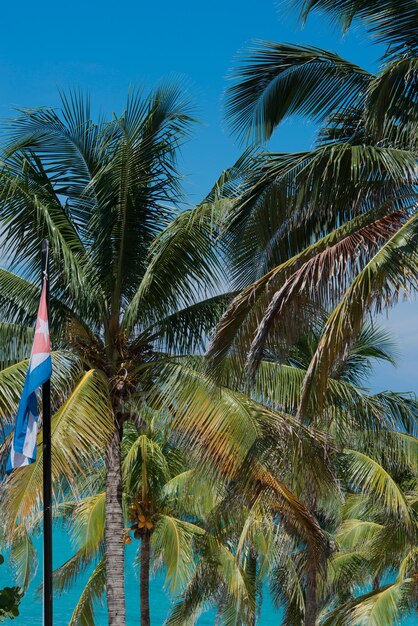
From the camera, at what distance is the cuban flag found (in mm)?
9258

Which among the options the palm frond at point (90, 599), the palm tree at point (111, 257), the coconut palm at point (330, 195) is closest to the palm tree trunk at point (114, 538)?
the palm tree at point (111, 257)

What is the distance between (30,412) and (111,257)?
16.1 feet

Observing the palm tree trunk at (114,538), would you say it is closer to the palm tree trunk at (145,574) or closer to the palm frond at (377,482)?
the palm frond at (377,482)

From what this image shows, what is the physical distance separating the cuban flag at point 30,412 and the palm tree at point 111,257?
322 cm

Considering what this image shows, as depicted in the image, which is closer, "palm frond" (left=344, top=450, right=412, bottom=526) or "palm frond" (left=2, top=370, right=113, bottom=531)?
"palm frond" (left=2, top=370, right=113, bottom=531)

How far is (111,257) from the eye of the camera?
14055 mm

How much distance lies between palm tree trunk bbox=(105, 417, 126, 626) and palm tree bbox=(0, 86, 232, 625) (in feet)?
0.04

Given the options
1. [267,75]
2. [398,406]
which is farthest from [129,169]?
[398,406]

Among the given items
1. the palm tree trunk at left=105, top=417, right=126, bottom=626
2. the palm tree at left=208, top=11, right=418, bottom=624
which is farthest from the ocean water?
the palm tree at left=208, top=11, right=418, bottom=624

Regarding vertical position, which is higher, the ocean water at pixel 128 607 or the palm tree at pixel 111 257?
the palm tree at pixel 111 257

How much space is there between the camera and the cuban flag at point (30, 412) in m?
9.26

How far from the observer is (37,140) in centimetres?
1409

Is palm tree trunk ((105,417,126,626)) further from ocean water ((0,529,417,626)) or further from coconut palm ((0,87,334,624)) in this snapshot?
ocean water ((0,529,417,626))

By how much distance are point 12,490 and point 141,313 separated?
331 cm
